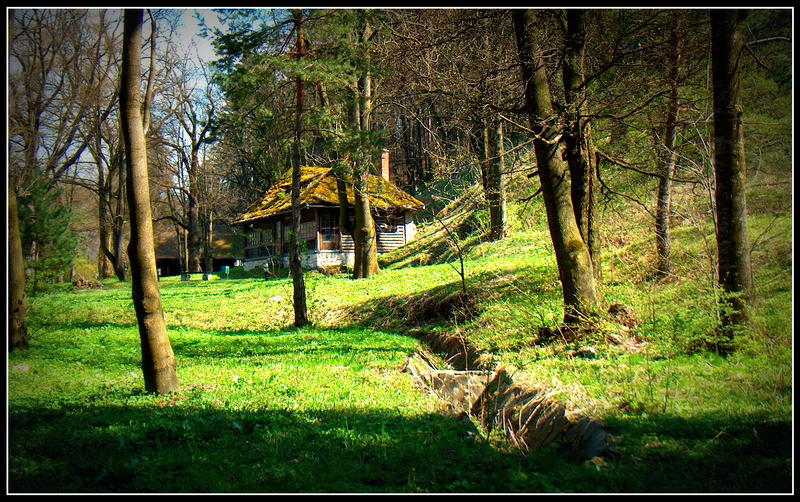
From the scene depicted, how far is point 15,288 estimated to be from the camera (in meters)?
8.17

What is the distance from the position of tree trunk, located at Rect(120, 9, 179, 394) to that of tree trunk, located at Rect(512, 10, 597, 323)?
551cm

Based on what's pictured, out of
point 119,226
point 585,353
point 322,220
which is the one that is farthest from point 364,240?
point 119,226

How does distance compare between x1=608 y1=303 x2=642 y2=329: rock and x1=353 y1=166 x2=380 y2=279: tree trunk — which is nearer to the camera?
x1=608 y1=303 x2=642 y2=329: rock

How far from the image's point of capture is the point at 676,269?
9.88m

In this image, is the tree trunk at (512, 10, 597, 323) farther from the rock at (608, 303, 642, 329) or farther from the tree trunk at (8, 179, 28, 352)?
the tree trunk at (8, 179, 28, 352)

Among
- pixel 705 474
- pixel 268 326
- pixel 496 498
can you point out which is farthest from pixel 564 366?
pixel 268 326

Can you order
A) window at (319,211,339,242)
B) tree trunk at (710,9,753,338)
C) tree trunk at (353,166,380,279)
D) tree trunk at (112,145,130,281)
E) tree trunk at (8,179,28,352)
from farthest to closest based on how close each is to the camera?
window at (319,211,339,242)
tree trunk at (112,145,130,281)
tree trunk at (353,166,380,279)
tree trunk at (8,179,28,352)
tree trunk at (710,9,753,338)

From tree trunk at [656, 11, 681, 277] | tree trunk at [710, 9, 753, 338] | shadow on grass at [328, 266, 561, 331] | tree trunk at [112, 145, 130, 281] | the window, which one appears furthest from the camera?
the window

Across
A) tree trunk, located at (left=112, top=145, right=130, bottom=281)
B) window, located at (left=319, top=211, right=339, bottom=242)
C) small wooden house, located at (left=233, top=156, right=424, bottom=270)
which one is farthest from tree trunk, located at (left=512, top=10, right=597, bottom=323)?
tree trunk, located at (left=112, top=145, right=130, bottom=281)

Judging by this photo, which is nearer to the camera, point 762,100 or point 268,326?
point 762,100

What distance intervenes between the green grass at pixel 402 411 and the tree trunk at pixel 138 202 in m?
0.89

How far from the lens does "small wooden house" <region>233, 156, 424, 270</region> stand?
93.2ft

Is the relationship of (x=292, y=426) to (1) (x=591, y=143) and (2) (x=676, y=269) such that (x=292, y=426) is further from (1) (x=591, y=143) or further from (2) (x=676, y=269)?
(2) (x=676, y=269)

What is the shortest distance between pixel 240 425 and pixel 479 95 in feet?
19.6
